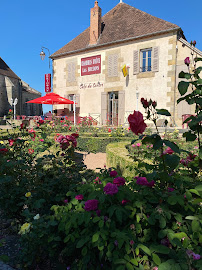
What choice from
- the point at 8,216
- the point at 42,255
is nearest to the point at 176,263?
the point at 42,255

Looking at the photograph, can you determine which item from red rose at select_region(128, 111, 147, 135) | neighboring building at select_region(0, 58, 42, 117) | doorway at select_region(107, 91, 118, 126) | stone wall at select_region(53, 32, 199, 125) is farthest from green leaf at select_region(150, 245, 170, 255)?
neighboring building at select_region(0, 58, 42, 117)

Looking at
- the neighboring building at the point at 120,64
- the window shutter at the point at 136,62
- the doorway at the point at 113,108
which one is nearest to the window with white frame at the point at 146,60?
the neighboring building at the point at 120,64

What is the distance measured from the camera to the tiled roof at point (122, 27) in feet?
41.0

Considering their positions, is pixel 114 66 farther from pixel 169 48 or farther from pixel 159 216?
pixel 159 216

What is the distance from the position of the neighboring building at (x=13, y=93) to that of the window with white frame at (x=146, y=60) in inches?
612

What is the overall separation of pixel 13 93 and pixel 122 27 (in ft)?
47.4

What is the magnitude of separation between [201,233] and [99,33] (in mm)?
15525

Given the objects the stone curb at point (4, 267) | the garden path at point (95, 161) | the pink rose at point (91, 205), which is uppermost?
the pink rose at point (91, 205)

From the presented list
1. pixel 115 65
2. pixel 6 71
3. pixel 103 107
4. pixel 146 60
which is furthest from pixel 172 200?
pixel 6 71

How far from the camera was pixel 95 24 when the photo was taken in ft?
47.6

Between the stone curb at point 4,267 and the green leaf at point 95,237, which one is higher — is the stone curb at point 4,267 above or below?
below

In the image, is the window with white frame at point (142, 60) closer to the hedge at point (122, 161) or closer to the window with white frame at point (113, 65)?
the window with white frame at point (113, 65)

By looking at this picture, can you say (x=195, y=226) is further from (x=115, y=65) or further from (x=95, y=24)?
(x=95, y=24)

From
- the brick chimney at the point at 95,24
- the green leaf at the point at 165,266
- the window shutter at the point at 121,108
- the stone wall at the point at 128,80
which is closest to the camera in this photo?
the green leaf at the point at 165,266
